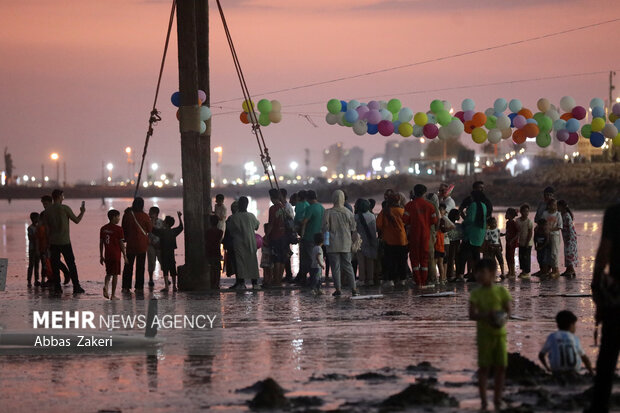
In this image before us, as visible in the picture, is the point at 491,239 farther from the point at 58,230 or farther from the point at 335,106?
the point at 58,230

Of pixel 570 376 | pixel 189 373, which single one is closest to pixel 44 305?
pixel 189 373

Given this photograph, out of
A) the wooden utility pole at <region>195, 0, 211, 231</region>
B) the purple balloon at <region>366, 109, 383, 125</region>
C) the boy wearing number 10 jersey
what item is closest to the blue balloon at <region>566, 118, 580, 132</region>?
the purple balloon at <region>366, 109, 383, 125</region>

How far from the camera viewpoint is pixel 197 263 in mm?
17391

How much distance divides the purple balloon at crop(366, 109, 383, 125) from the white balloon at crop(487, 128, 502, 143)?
7.21 ft

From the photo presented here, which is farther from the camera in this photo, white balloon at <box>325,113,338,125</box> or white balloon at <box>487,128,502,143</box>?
white balloon at <box>325,113,338,125</box>

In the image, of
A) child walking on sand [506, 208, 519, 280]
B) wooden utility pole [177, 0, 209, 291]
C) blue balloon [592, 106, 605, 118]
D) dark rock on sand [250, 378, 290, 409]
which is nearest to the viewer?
dark rock on sand [250, 378, 290, 409]

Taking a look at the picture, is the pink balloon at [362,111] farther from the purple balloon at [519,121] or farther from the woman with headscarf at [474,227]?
the woman with headscarf at [474,227]

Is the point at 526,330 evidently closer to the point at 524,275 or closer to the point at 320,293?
the point at 320,293

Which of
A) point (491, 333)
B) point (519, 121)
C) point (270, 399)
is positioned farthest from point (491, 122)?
point (270, 399)

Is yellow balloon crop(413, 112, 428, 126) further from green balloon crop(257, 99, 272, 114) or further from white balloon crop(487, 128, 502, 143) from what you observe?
green balloon crop(257, 99, 272, 114)

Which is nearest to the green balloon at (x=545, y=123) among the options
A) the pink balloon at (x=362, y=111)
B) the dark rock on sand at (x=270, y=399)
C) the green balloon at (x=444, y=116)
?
the green balloon at (x=444, y=116)

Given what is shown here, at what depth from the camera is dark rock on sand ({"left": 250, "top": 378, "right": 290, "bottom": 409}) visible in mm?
7965

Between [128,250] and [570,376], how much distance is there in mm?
9720

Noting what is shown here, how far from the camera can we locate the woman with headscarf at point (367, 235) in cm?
1725
